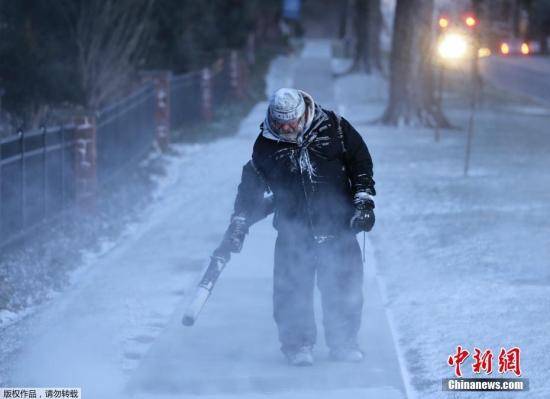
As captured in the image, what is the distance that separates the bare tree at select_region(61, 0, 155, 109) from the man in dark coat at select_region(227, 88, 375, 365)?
37.6 ft

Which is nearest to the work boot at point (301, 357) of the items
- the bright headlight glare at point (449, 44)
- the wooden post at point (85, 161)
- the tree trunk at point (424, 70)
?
the wooden post at point (85, 161)

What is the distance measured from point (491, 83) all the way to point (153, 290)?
3583 centimetres

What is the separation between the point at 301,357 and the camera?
7125 millimetres

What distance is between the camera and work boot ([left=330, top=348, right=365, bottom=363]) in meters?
7.17

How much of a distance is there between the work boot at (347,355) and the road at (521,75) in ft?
91.9

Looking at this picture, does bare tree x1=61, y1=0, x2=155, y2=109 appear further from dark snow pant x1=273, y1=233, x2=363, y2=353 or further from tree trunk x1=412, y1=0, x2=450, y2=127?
dark snow pant x1=273, y1=233, x2=363, y2=353

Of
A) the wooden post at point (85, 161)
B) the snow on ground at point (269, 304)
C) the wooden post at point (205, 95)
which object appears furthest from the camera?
the wooden post at point (205, 95)

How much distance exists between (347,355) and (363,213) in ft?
3.12

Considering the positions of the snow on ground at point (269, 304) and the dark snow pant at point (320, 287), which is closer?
the snow on ground at point (269, 304)

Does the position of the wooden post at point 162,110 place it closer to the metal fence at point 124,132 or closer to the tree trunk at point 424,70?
the metal fence at point 124,132

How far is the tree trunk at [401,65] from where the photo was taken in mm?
24953

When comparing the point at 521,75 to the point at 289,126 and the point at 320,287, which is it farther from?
the point at 289,126

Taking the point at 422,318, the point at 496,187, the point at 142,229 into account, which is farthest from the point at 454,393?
the point at 496,187

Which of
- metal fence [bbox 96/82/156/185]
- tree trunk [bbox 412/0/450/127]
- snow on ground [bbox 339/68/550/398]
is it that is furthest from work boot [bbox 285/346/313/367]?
tree trunk [bbox 412/0/450/127]
